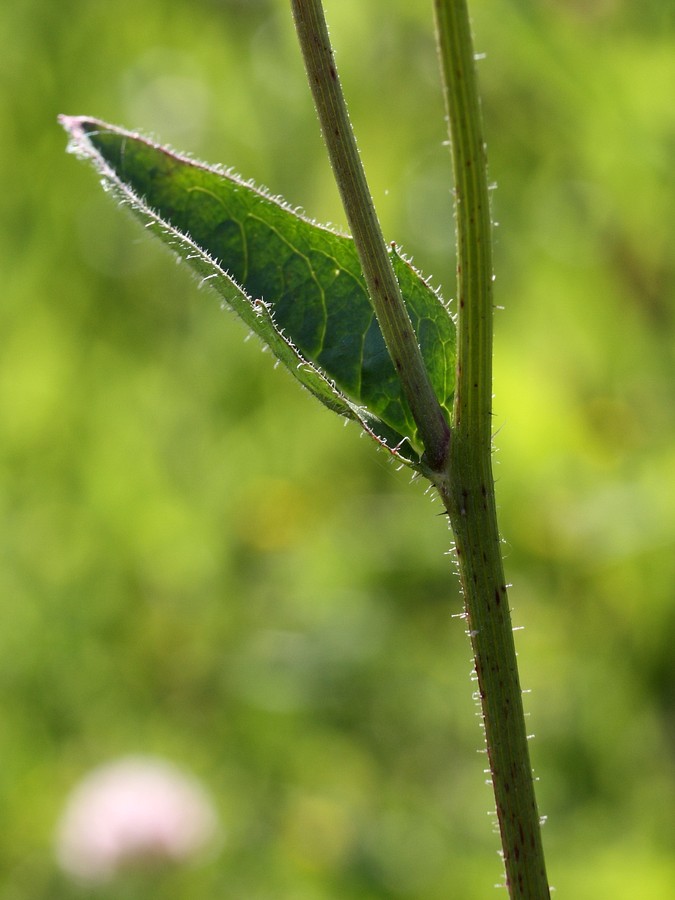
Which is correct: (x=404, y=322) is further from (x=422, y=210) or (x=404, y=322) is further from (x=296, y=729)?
(x=422, y=210)

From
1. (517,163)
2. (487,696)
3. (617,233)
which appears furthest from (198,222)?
(517,163)

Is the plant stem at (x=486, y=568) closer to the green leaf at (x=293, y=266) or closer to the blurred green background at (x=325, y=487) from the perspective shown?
the green leaf at (x=293, y=266)

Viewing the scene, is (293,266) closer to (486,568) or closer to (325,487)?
(486,568)

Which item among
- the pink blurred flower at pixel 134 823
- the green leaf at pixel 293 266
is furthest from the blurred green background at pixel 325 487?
the green leaf at pixel 293 266

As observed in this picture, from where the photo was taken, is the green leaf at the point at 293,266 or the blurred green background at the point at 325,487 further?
the blurred green background at the point at 325,487

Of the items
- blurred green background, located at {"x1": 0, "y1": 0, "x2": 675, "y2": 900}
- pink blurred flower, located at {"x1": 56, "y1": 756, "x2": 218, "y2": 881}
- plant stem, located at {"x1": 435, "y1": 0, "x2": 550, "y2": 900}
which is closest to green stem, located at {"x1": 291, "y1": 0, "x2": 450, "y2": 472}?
plant stem, located at {"x1": 435, "y1": 0, "x2": 550, "y2": 900}

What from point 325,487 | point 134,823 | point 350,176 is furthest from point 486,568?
point 325,487
